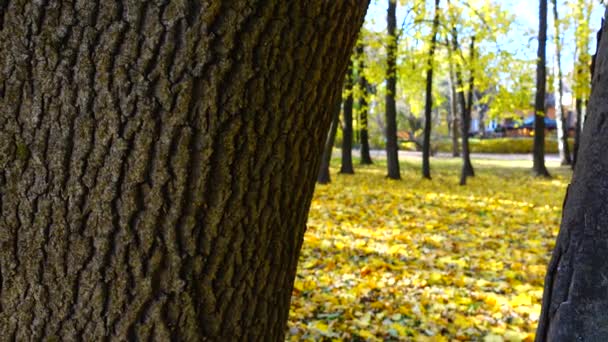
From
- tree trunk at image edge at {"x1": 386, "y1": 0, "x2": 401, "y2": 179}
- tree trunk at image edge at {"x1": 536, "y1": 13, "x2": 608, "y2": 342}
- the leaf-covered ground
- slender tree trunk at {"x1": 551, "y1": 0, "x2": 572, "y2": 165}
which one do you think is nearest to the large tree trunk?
tree trunk at image edge at {"x1": 536, "y1": 13, "x2": 608, "y2": 342}

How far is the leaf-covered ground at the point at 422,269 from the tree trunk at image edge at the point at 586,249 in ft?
6.91

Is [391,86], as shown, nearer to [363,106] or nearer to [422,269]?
[363,106]

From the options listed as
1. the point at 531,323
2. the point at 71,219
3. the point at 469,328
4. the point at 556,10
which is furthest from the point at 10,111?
the point at 556,10

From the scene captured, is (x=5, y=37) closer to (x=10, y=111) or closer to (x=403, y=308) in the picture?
(x=10, y=111)

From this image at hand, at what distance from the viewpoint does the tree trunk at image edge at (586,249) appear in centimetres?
149

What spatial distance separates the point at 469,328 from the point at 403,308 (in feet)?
1.88

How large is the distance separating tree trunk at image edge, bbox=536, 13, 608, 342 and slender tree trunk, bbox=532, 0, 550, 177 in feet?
50.4

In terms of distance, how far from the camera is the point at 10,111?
1257 mm

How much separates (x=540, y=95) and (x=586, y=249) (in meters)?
16.9

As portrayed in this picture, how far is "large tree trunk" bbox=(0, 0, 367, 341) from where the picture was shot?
121cm

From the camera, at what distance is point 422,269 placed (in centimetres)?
532

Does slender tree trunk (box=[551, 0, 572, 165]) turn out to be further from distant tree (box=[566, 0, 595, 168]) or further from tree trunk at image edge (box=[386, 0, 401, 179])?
tree trunk at image edge (box=[386, 0, 401, 179])

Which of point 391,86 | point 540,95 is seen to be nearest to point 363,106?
point 391,86

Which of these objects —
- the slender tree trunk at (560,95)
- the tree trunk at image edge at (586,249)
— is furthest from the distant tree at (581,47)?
the tree trunk at image edge at (586,249)
